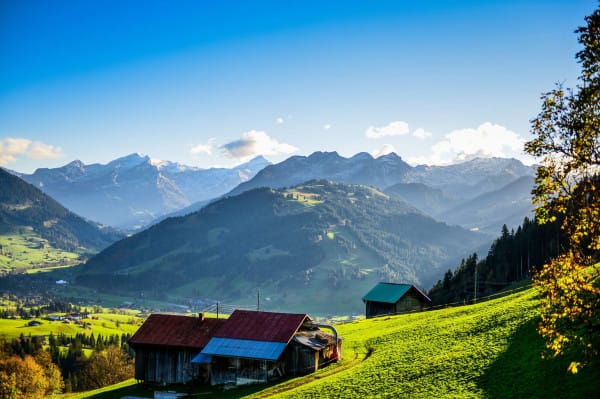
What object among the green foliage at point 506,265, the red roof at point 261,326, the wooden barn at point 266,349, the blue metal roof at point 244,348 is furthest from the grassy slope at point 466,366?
the green foliage at point 506,265

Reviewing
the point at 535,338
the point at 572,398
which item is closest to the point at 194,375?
the point at 535,338

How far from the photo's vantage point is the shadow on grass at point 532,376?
31.8 metres

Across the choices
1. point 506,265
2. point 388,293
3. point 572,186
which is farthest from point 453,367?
point 506,265

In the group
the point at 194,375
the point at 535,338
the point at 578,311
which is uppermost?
the point at 578,311

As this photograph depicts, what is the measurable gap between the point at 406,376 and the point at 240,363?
2522cm

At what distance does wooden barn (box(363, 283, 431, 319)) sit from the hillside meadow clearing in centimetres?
3471

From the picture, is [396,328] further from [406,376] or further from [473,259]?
[473,259]

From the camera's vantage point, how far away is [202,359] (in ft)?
210

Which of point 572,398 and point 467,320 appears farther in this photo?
point 467,320

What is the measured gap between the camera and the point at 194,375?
66938mm

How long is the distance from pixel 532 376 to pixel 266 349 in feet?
109

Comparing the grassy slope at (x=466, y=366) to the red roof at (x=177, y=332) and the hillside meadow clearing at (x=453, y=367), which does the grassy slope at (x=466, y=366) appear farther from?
the red roof at (x=177, y=332)

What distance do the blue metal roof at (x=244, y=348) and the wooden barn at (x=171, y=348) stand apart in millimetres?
3552

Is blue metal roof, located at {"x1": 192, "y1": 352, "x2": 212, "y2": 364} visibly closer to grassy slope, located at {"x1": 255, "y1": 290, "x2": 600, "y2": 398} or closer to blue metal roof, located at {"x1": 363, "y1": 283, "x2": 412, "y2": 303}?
grassy slope, located at {"x1": 255, "y1": 290, "x2": 600, "y2": 398}
